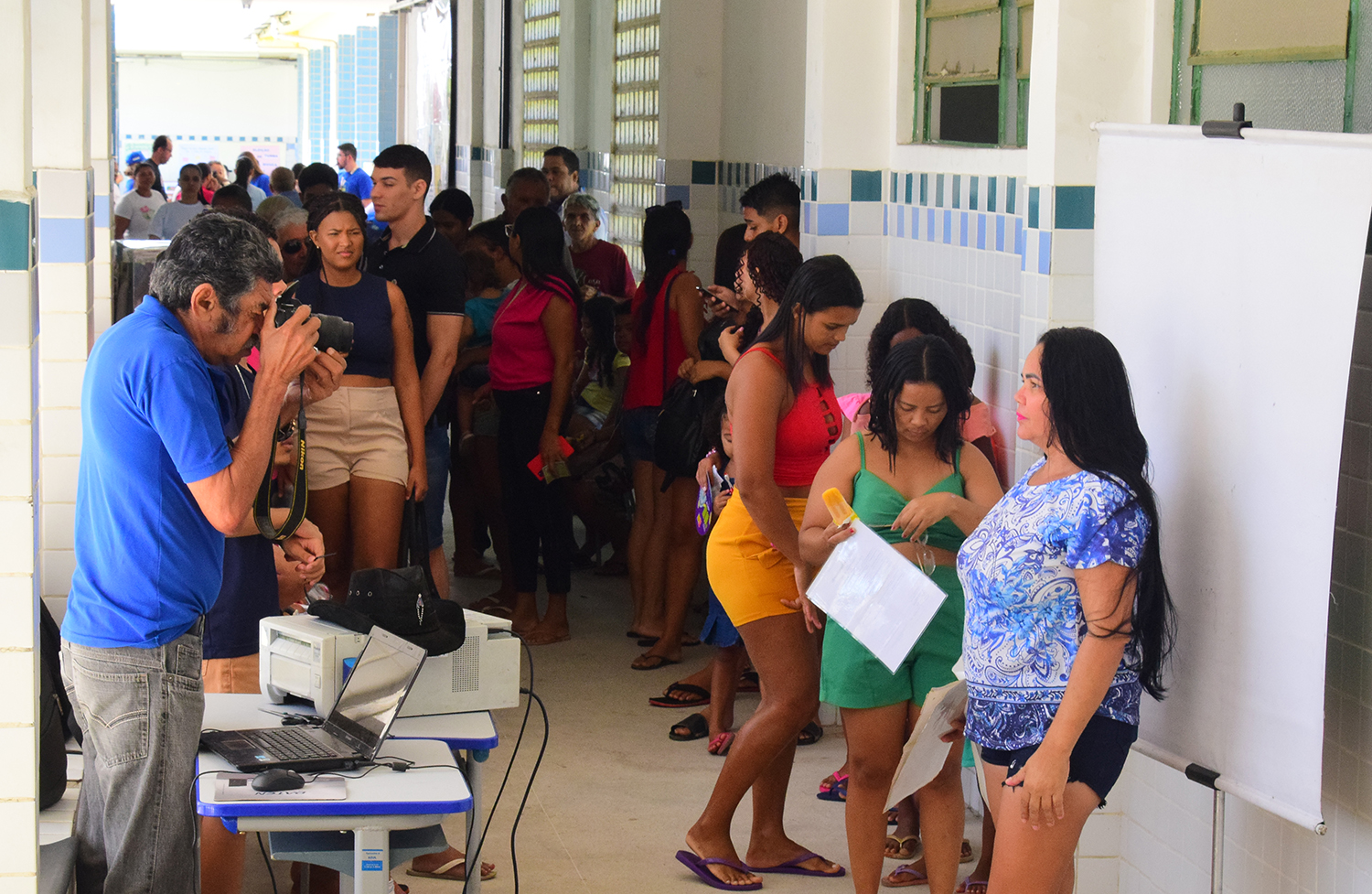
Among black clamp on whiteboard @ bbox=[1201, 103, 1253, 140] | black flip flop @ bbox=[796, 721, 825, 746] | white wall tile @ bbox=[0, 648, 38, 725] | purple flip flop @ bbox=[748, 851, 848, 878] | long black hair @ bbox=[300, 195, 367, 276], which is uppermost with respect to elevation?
black clamp on whiteboard @ bbox=[1201, 103, 1253, 140]

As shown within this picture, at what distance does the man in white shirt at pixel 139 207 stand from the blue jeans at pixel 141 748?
11.0 m

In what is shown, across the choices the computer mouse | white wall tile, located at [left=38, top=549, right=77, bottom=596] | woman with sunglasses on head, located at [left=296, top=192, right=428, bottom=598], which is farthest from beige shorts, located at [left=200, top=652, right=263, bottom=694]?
white wall tile, located at [left=38, top=549, right=77, bottom=596]

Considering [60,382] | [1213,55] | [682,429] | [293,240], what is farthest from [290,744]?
[293,240]

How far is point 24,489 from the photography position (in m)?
2.60

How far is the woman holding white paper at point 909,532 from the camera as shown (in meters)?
3.46

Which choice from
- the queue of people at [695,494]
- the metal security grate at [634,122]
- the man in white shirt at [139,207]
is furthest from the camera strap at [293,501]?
the man in white shirt at [139,207]

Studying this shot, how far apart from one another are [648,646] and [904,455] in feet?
9.72

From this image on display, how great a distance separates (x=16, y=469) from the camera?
2.60m

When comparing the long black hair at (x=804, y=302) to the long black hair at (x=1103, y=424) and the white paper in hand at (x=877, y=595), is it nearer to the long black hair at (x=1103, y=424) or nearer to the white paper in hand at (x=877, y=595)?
the white paper in hand at (x=877, y=595)

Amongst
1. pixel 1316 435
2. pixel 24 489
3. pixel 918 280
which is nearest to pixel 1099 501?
pixel 1316 435

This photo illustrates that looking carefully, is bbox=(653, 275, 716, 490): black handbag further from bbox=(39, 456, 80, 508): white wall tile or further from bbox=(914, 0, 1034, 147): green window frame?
bbox=(39, 456, 80, 508): white wall tile

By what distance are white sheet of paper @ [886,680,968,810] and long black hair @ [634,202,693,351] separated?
10.0ft

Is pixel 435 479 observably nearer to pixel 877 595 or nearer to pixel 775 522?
pixel 775 522

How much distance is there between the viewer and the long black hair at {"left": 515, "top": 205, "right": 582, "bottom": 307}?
588 centimetres
